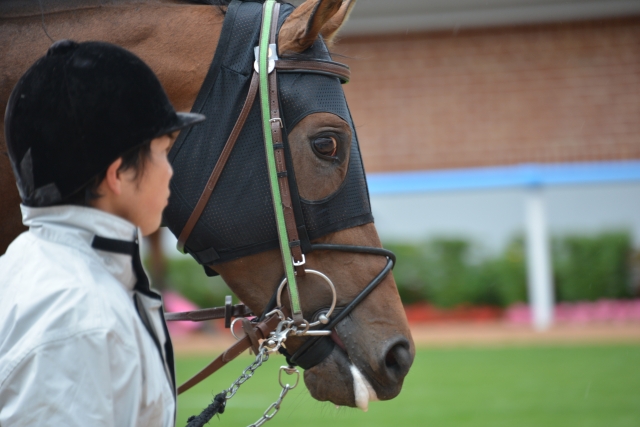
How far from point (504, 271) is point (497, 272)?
0.53ft

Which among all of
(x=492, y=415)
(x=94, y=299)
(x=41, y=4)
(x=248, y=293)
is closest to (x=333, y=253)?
(x=248, y=293)

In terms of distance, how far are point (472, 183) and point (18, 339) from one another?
1275 centimetres

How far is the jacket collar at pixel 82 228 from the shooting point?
4.41 feet

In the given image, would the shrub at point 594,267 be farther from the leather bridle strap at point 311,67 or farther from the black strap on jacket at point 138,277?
the black strap on jacket at point 138,277

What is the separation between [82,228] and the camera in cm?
136

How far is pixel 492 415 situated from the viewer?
256 inches

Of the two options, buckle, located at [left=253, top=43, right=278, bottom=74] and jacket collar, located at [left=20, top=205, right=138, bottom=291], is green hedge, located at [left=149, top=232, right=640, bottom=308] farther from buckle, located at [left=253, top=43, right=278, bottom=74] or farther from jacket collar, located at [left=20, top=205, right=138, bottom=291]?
jacket collar, located at [left=20, top=205, right=138, bottom=291]

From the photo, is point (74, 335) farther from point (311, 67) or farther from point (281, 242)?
point (311, 67)

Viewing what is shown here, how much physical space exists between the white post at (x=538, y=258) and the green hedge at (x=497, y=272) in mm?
870

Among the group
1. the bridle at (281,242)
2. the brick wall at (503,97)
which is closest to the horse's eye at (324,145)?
the bridle at (281,242)

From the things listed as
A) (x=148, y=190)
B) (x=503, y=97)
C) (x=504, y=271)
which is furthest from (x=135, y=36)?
(x=503, y=97)

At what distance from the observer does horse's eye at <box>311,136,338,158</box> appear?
2154mm

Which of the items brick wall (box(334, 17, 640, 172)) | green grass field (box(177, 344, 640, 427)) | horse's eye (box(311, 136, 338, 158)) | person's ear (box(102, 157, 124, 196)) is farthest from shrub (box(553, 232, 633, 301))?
person's ear (box(102, 157, 124, 196))

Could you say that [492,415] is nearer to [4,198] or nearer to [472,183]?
[4,198]
